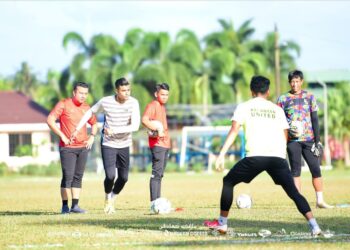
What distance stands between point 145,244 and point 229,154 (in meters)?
43.0

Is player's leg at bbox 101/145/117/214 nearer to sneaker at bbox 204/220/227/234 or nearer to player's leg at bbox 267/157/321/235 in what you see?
sneaker at bbox 204/220/227/234

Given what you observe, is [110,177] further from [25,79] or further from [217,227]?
[25,79]

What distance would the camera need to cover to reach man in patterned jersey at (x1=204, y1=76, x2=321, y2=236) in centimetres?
1103

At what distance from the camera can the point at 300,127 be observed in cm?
1576

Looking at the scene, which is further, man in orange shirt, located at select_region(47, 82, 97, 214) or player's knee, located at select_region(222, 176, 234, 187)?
man in orange shirt, located at select_region(47, 82, 97, 214)

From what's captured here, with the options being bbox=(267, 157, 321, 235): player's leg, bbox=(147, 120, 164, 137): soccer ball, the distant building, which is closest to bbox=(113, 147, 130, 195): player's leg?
bbox=(147, 120, 164, 137): soccer ball

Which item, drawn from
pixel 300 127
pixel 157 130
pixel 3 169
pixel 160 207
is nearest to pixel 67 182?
pixel 157 130

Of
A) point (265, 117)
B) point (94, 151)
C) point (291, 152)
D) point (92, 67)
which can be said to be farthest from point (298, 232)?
point (92, 67)

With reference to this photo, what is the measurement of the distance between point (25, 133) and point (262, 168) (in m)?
42.7

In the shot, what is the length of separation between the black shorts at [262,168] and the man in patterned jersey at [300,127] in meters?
4.58

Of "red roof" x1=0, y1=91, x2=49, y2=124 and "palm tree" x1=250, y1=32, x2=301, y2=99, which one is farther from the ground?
"palm tree" x1=250, y1=32, x2=301, y2=99

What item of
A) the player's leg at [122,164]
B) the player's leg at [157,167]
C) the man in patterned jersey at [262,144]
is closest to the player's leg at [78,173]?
the player's leg at [122,164]

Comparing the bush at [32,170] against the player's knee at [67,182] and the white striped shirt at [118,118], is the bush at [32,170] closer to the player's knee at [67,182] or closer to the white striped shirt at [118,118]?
the player's knee at [67,182]

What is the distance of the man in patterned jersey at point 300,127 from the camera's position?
51.6ft
